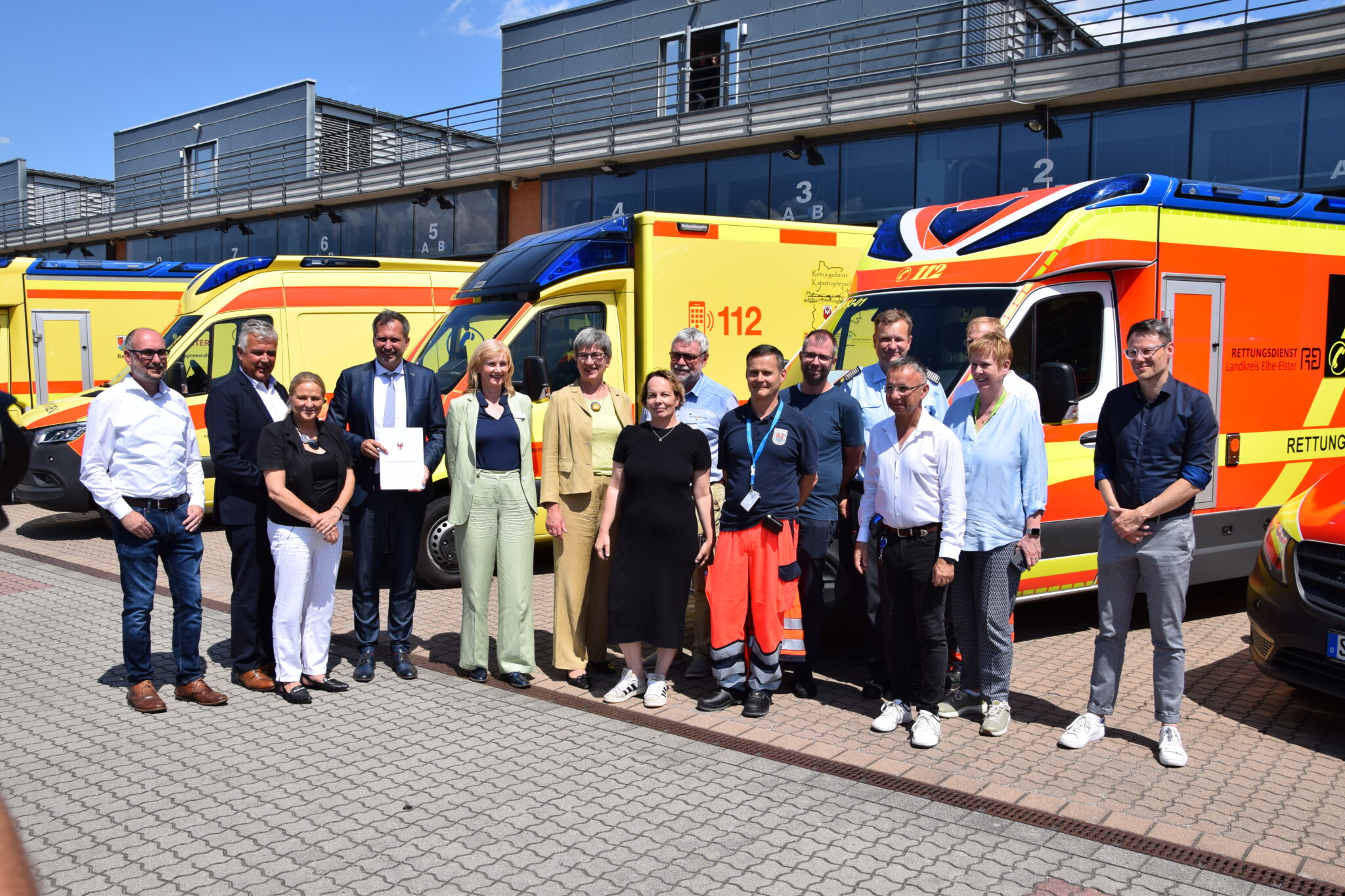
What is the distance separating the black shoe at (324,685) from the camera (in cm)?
577

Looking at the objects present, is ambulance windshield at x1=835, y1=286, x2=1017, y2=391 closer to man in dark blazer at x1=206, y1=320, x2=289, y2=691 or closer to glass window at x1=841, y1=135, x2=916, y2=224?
man in dark blazer at x1=206, y1=320, x2=289, y2=691

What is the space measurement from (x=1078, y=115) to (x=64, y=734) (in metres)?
14.1

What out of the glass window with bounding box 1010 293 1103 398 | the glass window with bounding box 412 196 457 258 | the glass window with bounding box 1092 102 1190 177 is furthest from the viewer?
the glass window with bounding box 412 196 457 258

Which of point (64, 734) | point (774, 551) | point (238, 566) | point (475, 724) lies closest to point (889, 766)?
point (774, 551)

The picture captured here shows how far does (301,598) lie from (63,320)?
36.7 ft

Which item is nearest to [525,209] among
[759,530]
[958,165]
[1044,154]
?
[958,165]

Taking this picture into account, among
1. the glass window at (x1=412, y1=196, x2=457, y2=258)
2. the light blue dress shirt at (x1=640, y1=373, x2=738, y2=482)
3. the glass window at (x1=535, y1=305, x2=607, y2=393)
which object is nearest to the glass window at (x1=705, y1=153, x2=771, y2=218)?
the glass window at (x1=412, y1=196, x2=457, y2=258)

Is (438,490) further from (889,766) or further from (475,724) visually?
(889,766)

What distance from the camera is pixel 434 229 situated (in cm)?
2333

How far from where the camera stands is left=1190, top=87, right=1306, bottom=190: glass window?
12.9m

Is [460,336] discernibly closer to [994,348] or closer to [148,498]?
[148,498]

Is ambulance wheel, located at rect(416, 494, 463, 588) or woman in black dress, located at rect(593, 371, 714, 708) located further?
ambulance wheel, located at rect(416, 494, 463, 588)

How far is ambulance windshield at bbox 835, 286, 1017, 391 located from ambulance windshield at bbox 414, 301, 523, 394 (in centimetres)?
268

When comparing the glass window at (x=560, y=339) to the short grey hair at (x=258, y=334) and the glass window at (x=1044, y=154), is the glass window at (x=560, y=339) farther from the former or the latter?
the glass window at (x=1044, y=154)
